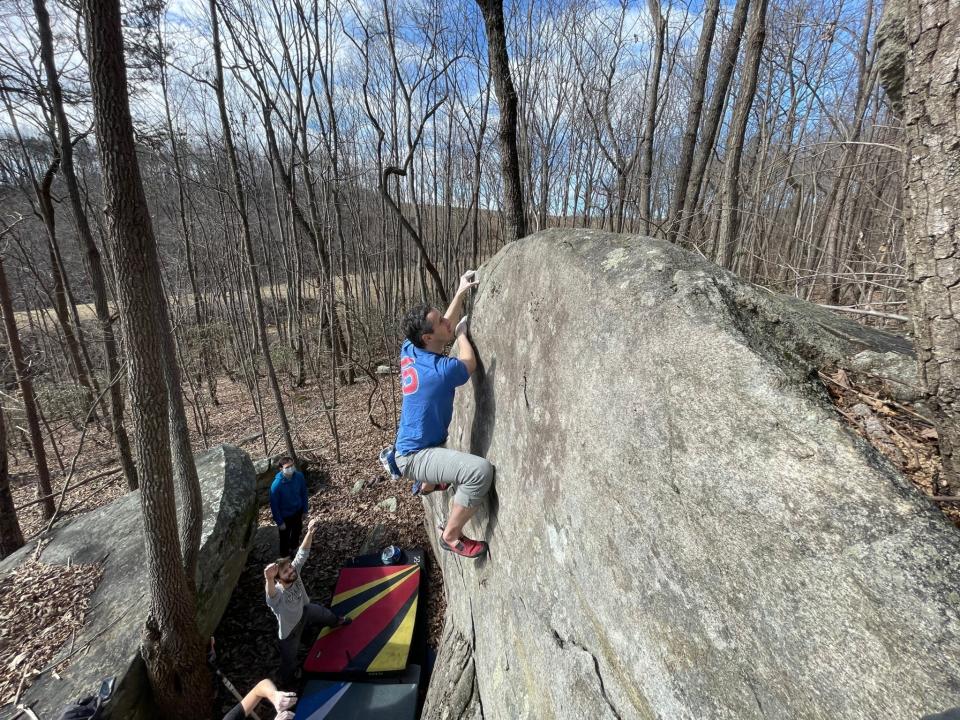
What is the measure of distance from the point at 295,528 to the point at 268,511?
1.97 metres

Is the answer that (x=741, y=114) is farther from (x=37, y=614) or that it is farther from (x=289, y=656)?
(x=37, y=614)

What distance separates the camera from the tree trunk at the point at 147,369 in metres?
3.16

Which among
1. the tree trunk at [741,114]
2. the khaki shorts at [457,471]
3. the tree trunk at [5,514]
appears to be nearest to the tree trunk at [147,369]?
the khaki shorts at [457,471]

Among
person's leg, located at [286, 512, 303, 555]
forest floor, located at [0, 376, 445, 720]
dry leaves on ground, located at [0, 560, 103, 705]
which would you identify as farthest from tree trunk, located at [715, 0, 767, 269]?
dry leaves on ground, located at [0, 560, 103, 705]

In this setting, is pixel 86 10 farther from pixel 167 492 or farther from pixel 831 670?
pixel 831 670

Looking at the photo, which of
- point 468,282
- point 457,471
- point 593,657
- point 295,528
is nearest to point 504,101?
point 468,282

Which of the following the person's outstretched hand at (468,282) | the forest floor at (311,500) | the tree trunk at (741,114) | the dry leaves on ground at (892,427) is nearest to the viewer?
the dry leaves on ground at (892,427)

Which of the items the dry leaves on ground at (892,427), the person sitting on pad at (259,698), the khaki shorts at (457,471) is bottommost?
the person sitting on pad at (259,698)

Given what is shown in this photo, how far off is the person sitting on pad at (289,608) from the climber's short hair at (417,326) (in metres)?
2.83

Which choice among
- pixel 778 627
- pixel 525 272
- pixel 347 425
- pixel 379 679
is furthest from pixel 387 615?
pixel 347 425

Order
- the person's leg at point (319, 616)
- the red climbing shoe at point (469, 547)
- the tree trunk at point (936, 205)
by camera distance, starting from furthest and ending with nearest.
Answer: the person's leg at point (319, 616) → the red climbing shoe at point (469, 547) → the tree trunk at point (936, 205)

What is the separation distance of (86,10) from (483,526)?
4.49 m

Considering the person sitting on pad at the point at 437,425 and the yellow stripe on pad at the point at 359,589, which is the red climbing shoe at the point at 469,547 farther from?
the yellow stripe on pad at the point at 359,589

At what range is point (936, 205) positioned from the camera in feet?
4.72
